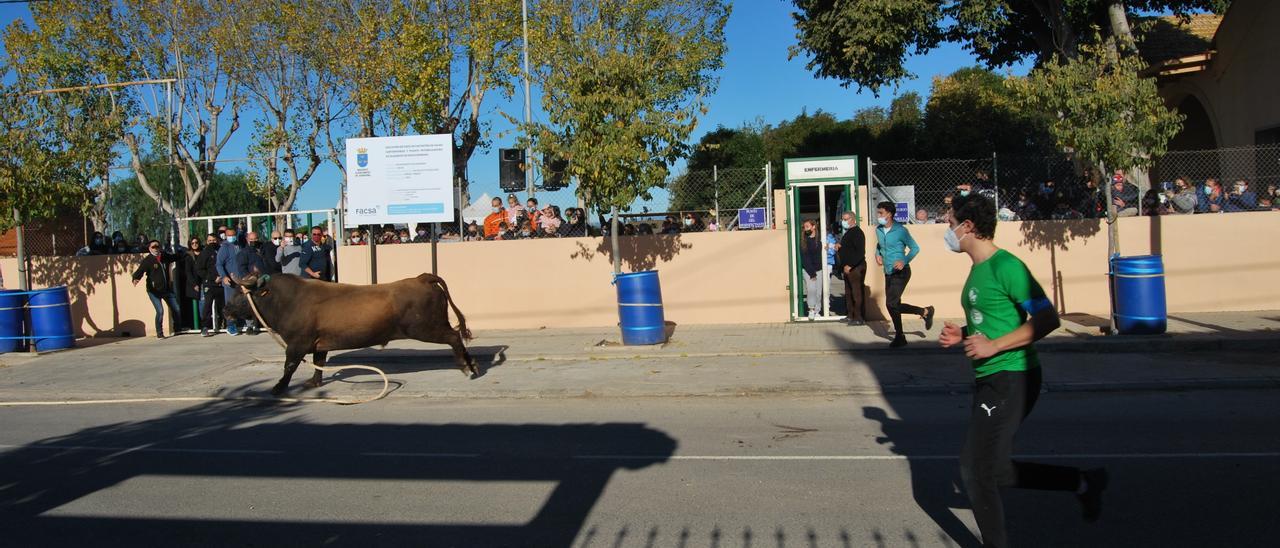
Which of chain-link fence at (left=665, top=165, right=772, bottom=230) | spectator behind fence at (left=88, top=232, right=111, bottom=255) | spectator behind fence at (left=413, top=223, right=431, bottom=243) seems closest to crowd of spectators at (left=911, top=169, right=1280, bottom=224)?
chain-link fence at (left=665, top=165, right=772, bottom=230)

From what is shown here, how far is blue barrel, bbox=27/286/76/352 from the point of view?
15.2 metres

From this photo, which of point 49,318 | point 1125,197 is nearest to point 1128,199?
point 1125,197

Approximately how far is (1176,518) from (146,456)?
7544 mm

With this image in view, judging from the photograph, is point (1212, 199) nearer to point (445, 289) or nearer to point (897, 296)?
point (897, 296)

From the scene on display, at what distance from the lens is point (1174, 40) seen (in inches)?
1000

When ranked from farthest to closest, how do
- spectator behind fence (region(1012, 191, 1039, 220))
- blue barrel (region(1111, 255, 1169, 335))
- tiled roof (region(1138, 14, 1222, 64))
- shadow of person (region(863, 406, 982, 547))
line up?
tiled roof (region(1138, 14, 1222, 64)), spectator behind fence (region(1012, 191, 1039, 220)), blue barrel (region(1111, 255, 1169, 335)), shadow of person (region(863, 406, 982, 547))

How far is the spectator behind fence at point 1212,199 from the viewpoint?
1457 centimetres

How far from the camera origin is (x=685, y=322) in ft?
51.5

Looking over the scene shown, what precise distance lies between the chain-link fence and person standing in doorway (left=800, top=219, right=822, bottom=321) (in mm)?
1147

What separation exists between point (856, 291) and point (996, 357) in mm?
9577

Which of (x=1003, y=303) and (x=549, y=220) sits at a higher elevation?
(x=549, y=220)

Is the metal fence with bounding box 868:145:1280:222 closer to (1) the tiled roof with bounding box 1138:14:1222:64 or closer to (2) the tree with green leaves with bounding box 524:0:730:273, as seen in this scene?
(2) the tree with green leaves with bounding box 524:0:730:273

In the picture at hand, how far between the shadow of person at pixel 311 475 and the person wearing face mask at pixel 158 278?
756 cm

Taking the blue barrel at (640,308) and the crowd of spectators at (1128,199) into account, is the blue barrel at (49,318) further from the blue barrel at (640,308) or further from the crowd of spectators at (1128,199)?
the crowd of spectators at (1128,199)
